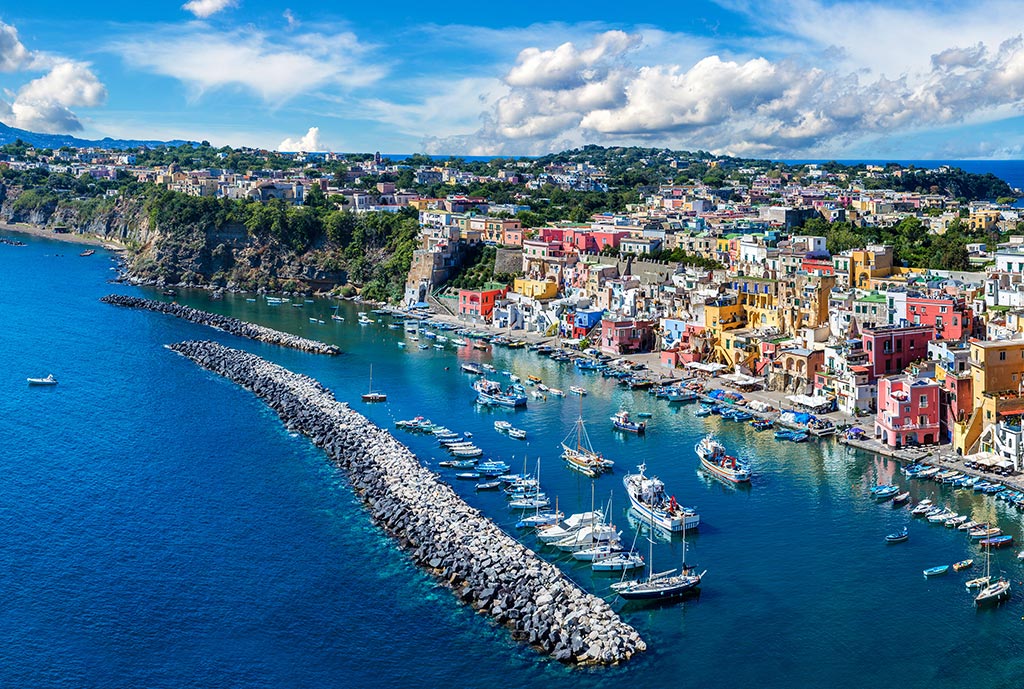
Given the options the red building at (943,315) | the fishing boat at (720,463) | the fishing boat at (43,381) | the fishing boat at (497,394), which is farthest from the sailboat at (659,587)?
the fishing boat at (43,381)

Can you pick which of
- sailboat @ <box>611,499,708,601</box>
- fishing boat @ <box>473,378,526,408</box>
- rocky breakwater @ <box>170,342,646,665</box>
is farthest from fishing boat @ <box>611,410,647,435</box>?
sailboat @ <box>611,499,708,601</box>

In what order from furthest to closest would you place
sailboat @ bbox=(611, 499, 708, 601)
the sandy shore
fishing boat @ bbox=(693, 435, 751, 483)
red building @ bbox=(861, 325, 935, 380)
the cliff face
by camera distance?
the sandy shore, the cliff face, red building @ bbox=(861, 325, 935, 380), fishing boat @ bbox=(693, 435, 751, 483), sailboat @ bbox=(611, 499, 708, 601)

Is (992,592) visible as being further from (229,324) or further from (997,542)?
(229,324)

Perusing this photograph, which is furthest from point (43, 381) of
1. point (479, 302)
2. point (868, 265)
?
point (868, 265)

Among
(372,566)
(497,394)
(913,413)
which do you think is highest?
(913,413)

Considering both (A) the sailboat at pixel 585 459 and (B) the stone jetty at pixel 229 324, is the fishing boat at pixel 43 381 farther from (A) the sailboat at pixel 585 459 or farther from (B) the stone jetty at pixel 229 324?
(A) the sailboat at pixel 585 459

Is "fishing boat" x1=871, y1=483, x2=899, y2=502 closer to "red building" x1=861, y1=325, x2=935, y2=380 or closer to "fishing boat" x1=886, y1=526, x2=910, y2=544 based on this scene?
"fishing boat" x1=886, y1=526, x2=910, y2=544
